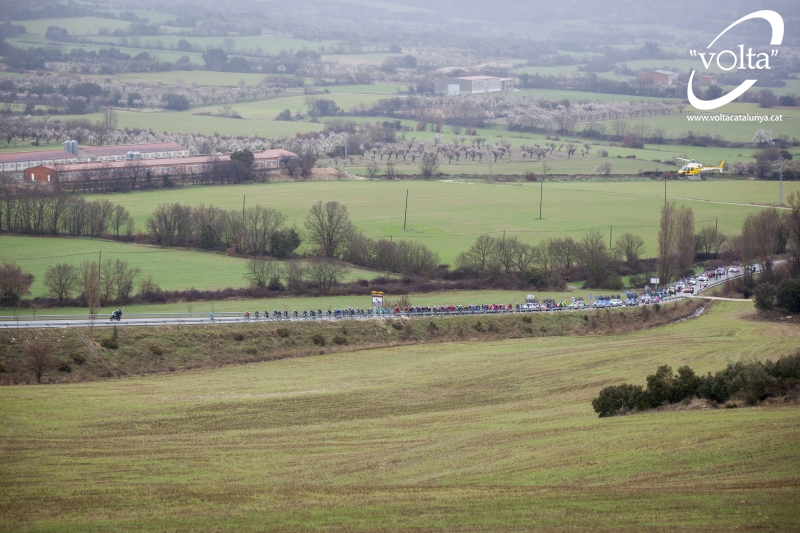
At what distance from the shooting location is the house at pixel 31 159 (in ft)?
326

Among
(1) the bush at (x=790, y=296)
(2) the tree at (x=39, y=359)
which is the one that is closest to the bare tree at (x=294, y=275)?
(2) the tree at (x=39, y=359)

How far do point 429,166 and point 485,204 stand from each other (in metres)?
19.5

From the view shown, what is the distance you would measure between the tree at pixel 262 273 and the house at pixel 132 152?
161 ft

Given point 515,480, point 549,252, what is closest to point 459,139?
point 549,252

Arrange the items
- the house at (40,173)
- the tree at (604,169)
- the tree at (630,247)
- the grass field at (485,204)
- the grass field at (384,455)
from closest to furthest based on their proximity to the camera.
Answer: the grass field at (384,455)
the tree at (630,247)
the grass field at (485,204)
the house at (40,173)
the tree at (604,169)

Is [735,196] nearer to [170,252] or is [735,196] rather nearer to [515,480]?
[170,252]

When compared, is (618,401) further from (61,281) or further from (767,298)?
(61,281)

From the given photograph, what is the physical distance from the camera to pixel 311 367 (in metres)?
47.6

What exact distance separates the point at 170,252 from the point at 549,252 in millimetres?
28163

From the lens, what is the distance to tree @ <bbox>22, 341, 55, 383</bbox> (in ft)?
142

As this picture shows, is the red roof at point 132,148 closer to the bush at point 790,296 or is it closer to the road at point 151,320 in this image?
the road at point 151,320

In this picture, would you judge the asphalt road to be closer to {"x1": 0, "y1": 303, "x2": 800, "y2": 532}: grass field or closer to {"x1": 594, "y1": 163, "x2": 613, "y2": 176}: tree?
{"x1": 0, "y1": 303, "x2": 800, "y2": 532}: grass field

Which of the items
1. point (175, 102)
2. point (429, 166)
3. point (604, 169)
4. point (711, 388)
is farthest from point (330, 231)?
point (175, 102)

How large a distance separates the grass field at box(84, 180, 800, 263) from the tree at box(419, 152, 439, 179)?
4.03 m
